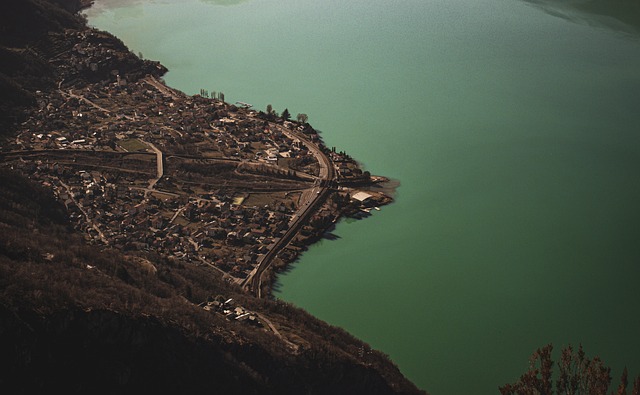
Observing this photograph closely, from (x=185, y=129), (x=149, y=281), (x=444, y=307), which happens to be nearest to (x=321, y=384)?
(x=149, y=281)

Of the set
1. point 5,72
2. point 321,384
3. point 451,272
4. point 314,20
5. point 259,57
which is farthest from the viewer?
point 314,20

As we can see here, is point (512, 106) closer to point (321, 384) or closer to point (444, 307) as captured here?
point (444, 307)

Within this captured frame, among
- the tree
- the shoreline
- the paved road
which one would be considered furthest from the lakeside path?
the paved road

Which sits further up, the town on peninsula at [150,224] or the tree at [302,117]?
the tree at [302,117]

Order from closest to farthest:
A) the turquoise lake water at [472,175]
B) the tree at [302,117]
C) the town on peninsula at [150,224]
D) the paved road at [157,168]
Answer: the town on peninsula at [150,224] < the turquoise lake water at [472,175] < the paved road at [157,168] < the tree at [302,117]

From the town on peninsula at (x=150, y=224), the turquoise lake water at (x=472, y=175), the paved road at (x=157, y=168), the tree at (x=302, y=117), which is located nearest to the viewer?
the town on peninsula at (x=150, y=224)

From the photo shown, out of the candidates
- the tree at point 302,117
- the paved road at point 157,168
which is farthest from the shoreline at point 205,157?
the tree at point 302,117

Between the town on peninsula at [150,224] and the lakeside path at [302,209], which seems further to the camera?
the lakeside path at [302,209]

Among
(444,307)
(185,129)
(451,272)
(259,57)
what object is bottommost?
(444,307)

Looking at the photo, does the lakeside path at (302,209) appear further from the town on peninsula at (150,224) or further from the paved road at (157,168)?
the paved road at (157,168)
